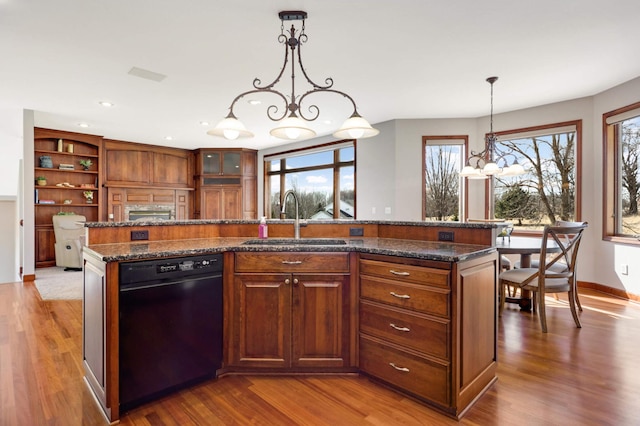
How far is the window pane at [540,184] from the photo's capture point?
4773mm

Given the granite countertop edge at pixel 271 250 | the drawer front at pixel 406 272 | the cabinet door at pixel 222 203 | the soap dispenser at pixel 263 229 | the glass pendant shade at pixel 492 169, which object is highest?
the glass pendant shade at pixel 492 169

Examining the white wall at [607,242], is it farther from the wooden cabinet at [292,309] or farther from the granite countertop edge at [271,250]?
the wooden cabinet at [292,309]

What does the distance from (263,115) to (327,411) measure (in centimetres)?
450

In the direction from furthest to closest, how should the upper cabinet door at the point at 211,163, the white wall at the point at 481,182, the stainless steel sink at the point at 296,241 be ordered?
the upper cabinet door at the point at 211,163 → the white wall at the point at 481,182 → the stainless steel sink at the point at 296,241

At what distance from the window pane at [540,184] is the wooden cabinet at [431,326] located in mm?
3493

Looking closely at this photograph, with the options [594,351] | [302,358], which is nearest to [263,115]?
[302,358]

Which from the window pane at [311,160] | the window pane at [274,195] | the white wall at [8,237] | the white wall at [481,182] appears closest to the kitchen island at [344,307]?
the white wall at [481,182]

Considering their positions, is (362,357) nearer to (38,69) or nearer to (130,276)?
(130,276)

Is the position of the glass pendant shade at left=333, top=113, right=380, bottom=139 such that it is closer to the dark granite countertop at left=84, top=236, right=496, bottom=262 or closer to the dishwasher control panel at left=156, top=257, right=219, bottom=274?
the dark granite countertop at left=84, top=236, right=496, bottom=262

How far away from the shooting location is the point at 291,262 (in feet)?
7.02

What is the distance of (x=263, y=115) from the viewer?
5.31 meters

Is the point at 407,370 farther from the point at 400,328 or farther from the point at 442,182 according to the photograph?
the point at 442,182

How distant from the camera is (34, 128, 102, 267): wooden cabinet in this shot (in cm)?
611

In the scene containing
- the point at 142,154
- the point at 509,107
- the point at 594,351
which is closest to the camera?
the point at 594,351
